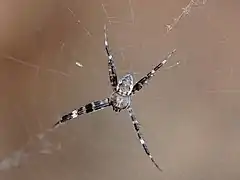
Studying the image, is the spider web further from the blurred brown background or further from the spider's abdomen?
the spider's abdomen

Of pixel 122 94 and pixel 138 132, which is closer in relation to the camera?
pixel 122 94

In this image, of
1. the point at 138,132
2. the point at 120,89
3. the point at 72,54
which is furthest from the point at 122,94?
the point at 72,54

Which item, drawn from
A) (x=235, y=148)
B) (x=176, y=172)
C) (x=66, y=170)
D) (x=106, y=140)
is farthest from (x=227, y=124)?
(x=66, y=170)

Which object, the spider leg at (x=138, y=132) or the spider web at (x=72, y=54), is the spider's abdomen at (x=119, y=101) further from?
the spider web at (x=72, y=54)

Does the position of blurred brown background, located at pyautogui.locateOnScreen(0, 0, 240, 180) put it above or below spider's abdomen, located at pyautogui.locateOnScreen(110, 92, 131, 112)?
above

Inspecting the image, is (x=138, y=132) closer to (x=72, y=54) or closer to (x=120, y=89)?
(x=120, y=89)

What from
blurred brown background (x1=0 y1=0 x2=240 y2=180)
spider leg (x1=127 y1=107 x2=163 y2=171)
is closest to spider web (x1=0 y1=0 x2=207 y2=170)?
blurred brown background (x1=0 y1=0 x2=240 y2=180)
